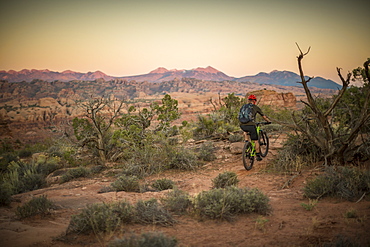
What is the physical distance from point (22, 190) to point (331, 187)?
9.44 meters

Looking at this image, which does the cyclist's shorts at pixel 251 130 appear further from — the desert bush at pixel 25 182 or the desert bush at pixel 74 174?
the desert bush at pixel 25 182

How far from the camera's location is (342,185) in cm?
482

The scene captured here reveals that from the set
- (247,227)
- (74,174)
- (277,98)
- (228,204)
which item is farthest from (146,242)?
(277,98)

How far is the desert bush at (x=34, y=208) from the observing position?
4422mm

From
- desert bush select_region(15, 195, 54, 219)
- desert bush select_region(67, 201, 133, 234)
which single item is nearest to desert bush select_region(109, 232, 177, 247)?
desert bush select_region(67, 201, 133, 234)

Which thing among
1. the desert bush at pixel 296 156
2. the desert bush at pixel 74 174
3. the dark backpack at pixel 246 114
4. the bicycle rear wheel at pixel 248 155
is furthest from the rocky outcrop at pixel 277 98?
the desert bush at pixel 74 174

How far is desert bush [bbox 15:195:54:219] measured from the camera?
14.5ft

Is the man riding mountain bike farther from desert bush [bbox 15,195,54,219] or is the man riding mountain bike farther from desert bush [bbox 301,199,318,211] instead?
desert bush [bbox 15,195,54,219]

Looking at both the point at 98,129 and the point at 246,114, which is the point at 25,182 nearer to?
the point at 98,129

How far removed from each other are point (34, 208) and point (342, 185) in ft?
19.8

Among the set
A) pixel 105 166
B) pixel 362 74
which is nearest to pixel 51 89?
pixel 105 166

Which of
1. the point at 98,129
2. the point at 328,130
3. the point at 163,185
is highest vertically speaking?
the point at 328,130

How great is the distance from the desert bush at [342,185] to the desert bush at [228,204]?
1.29m

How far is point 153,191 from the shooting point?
6457mm
